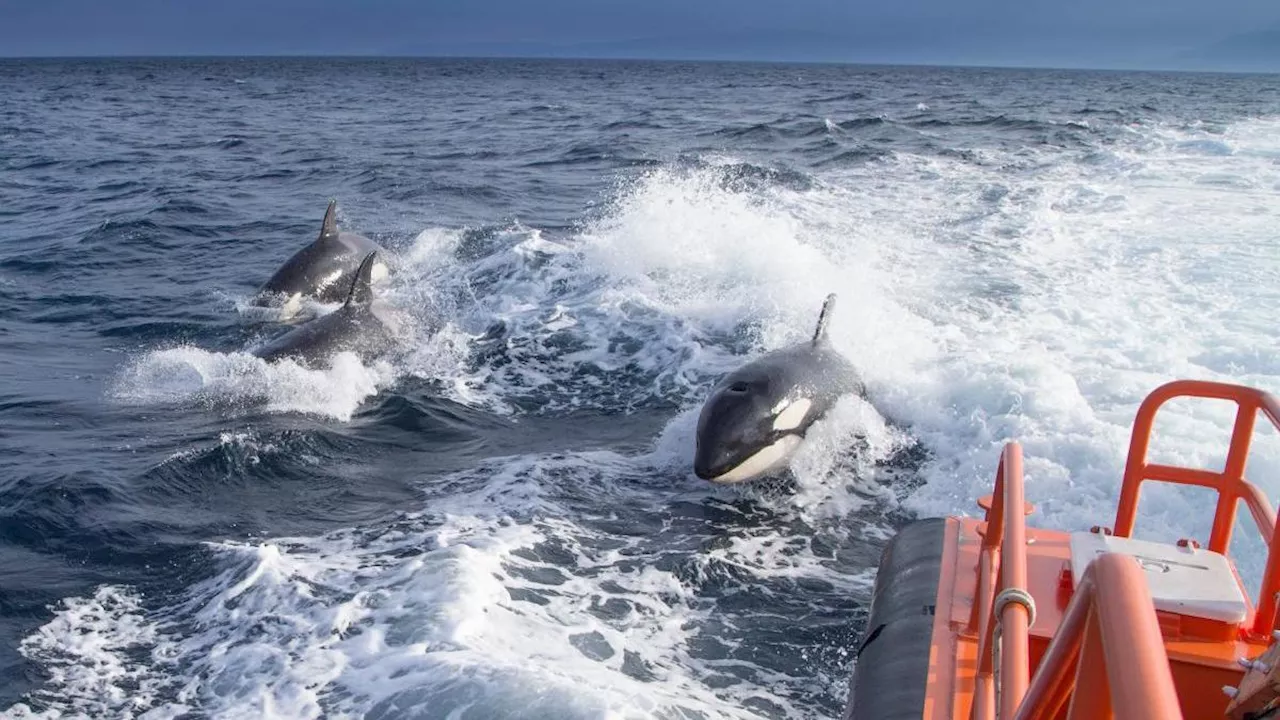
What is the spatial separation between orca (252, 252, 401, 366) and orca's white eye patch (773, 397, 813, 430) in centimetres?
534

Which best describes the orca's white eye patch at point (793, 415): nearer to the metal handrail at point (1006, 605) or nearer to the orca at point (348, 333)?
the metal handrail at point (1006, 605)

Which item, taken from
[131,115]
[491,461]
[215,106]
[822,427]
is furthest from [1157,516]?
[215,106]

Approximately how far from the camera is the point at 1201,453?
9031mm

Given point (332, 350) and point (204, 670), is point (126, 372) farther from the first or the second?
point (204, 670)

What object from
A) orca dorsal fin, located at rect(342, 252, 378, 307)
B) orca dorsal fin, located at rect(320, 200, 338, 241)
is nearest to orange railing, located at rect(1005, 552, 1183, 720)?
orca dorsal fin, located at rect(342, 252, 378, 307)

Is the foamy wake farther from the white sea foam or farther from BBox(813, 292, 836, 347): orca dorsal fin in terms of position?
BBox(813, 292, 836, 347): orca dorsal fin

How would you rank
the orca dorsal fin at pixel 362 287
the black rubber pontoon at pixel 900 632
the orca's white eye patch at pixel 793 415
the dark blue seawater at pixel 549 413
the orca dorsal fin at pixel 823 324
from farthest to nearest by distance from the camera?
the orca dorsal fin at pixel 362 287, the orca dorsal fin at pixel 823 324, the orca's white eye patch at pixel 793 415, the dark blue seawater at pixel 549 413, the black rubber pontoon at pixel 900 632

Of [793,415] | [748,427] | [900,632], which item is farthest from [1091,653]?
[793,415]

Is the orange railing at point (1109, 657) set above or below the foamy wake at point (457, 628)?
above

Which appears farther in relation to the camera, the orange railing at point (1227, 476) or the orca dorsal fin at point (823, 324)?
the orca dorsal fin at point (823, 324)

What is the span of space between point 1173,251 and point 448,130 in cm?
2901

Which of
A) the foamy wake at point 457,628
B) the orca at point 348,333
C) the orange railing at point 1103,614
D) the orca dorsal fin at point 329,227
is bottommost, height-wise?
the foamy wake at point 457,628

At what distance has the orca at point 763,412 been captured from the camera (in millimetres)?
9016

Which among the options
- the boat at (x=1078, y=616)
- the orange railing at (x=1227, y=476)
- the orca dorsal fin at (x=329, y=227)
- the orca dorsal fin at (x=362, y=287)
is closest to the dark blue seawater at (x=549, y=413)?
the orca dorsal fin at (x=362, y=287)
